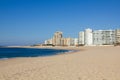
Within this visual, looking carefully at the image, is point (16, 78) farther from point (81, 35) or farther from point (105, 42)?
point (81, 35)

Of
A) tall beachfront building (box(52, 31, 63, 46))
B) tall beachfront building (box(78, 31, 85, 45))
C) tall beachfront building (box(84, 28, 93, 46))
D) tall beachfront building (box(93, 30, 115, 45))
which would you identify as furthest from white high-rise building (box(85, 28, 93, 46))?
tall beachfront building (box(52, 31, 63, 46))

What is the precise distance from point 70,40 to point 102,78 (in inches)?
7114

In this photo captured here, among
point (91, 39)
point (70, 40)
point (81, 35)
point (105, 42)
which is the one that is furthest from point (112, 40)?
point (70, 40)

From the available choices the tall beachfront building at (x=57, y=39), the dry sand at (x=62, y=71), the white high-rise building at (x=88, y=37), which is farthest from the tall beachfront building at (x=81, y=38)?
the dry sand at (x=62, y=71)

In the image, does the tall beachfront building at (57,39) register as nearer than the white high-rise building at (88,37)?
No

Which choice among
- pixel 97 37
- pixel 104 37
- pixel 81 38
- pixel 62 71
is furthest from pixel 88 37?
pixel 62 71

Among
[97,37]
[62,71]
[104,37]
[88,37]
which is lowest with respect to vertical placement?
[62,71]

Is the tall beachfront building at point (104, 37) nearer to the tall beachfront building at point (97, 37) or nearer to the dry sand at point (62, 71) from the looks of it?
the tall beachfront building at point (97, 37)

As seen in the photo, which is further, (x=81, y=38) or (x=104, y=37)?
(x=81, y=38)

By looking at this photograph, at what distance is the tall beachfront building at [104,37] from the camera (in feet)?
488

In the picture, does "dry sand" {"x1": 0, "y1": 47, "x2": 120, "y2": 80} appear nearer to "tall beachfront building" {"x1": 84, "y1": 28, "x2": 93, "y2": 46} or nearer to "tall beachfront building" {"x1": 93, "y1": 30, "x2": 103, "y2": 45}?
"tall beachfront building" {"x1": 93, "y1": 30, "x2": 103, "y2": 45}

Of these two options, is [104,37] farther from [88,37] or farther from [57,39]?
[57,39]

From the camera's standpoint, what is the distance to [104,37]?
151 m

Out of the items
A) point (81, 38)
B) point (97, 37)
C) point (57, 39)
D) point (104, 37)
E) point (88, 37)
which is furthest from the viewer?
point (57, 39)
